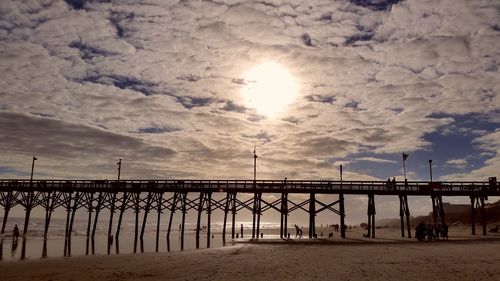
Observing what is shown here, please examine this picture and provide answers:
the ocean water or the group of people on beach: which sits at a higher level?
the group of people on beach

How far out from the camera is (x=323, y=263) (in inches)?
692

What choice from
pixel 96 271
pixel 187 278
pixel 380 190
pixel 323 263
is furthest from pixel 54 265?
pixel 380 190

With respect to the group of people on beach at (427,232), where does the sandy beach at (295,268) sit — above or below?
below

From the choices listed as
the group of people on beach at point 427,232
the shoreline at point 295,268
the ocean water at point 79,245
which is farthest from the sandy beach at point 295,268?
the group of people on beach at point 427,232

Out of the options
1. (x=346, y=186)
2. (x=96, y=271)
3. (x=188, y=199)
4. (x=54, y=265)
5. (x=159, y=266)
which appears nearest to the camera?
(x=96, y=271)

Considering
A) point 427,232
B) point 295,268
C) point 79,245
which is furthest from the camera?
point 79,245

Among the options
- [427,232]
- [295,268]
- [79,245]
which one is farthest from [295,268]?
[79,245]

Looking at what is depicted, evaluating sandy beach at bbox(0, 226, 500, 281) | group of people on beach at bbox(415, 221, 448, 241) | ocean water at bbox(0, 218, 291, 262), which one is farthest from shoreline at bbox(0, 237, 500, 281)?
group of people on beach at bbox(415, 221, 448, 241)

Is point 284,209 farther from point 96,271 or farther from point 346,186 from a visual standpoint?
point 96,271

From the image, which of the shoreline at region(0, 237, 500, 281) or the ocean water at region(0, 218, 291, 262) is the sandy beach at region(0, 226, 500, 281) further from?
the ocean water at region(0, 218, 291, 262)

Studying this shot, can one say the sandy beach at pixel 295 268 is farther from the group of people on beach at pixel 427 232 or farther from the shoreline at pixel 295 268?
the group of people on beach at pixel 427 232

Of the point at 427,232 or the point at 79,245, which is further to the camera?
the point at 79,245

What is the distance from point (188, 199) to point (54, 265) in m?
20.8

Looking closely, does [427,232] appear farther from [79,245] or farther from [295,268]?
[79,245]
